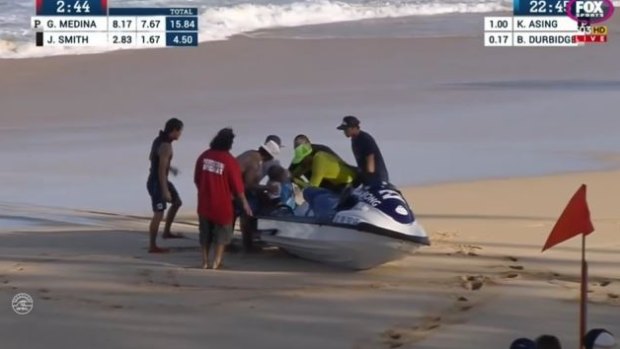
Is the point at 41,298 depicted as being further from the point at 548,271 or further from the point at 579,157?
the point at 579,157

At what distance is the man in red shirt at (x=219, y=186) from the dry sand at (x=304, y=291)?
0.40 m

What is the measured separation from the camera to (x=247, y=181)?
12156 millimetres

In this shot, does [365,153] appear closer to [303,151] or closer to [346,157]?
[303,151]

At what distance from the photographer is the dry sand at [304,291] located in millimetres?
9281

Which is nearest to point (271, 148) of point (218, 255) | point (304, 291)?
point (218, 255)

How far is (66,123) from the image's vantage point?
2189 cm

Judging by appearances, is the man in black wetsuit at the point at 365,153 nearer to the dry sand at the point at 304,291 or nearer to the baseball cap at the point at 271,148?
the baseball cap at the point at 271,148

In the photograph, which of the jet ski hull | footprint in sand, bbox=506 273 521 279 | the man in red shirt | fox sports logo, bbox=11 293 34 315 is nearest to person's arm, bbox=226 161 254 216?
the man in red shirt

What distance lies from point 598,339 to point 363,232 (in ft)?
10.1

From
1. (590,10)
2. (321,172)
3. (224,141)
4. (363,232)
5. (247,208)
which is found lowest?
(363,232)

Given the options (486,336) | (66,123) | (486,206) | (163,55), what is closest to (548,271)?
(486,336)

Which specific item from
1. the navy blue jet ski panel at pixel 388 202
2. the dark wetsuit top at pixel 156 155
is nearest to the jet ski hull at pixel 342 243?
the navy blue jet ski panel at pixel 388 202

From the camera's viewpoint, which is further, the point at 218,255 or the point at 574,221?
the point at 218,255
